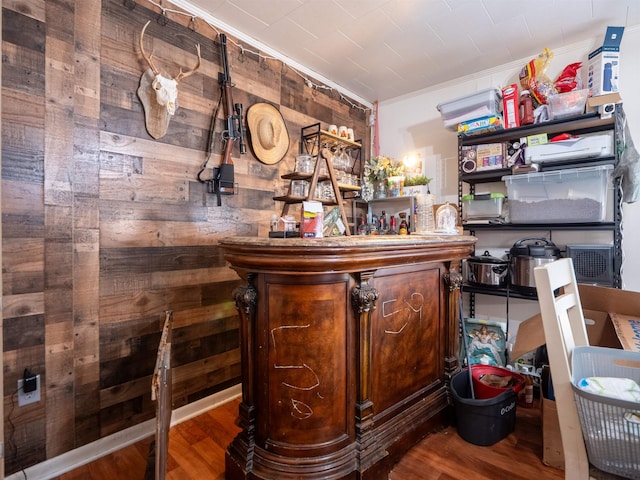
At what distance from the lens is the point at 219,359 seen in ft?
7.53

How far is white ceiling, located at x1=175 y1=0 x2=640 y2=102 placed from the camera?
83.7 inches

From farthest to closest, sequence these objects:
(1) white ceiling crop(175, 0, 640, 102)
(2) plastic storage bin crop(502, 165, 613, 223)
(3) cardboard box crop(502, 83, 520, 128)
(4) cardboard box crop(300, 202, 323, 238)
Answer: (3) cardboard box crop(502, 83, 520, 128), (2) plastic storage bin crop(502, 165, 613, 223), (1) white ceiling crop(175, 0, 640, 102), (4) cardboard box crop(300, 202, 323, 238)

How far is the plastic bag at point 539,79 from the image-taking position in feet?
8.01

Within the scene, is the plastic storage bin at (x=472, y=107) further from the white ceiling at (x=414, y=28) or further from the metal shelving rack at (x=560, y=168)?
the white ceiling at (x=414, y=28)

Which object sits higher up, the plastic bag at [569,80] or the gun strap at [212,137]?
the plastic bag at [569,80]

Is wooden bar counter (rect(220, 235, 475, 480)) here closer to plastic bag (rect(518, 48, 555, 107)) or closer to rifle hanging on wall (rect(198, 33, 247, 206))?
rifle hanging on wall (rect(198, 33, 247, 206))

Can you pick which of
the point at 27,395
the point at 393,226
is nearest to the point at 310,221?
the point at 27,395

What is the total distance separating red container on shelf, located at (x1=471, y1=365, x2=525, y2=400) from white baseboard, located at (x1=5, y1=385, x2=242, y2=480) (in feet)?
5.87

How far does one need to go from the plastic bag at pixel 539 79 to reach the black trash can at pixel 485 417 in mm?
2204

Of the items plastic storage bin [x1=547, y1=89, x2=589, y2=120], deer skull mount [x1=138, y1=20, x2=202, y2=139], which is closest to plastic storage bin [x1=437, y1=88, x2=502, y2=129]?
plastic storage bin [x1=547, y1=89, x2=589, y2=120]

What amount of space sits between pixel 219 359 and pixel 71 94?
186cm

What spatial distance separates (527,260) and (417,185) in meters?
1.21

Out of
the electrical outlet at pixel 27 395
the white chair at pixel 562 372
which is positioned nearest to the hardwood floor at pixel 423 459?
the electrical outlet at pixel 27 395

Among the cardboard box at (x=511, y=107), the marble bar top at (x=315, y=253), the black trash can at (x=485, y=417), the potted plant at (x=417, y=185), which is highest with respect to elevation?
the cardboard box at (x=511, y=107)
